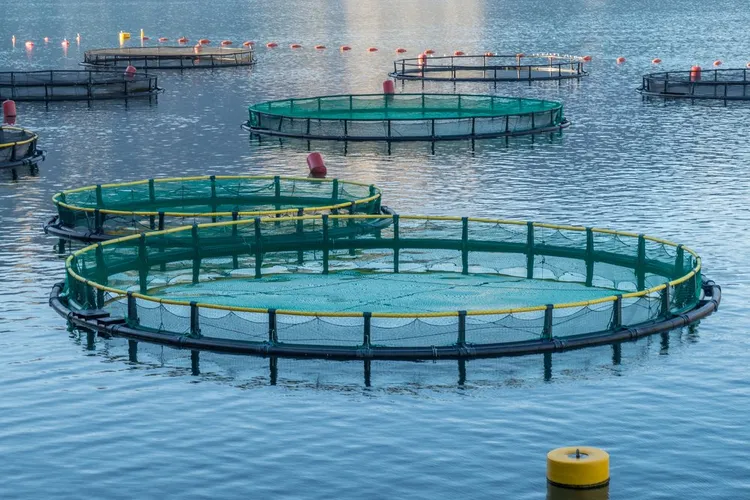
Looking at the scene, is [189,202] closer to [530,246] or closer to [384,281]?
[384,281]

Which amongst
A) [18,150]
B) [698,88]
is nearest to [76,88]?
[18,150]

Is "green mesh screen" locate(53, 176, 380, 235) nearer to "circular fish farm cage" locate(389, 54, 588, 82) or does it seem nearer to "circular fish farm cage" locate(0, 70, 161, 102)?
"circular fish farm cage" locate(0, 70, 161, 102)

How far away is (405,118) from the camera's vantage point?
10056 centimetres

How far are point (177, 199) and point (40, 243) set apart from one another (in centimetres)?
688

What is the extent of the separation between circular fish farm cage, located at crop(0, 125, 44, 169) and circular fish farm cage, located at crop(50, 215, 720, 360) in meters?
31.4

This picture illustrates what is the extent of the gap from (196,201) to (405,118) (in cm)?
2920

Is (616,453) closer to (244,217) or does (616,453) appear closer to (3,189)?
(244,217)

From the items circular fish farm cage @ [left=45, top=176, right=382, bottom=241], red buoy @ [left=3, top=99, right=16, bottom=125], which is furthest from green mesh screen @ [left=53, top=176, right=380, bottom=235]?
red buoy @ [left=3, top=99, right=16, bottom=125]

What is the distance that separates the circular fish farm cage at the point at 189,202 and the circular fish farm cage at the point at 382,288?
3565mm

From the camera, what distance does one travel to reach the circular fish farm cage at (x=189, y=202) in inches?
2699

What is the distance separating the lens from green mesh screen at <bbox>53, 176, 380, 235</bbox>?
68.7 meters

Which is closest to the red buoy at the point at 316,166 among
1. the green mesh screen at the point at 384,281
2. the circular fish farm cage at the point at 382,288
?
the circular fish farm cage at the point at 382,288

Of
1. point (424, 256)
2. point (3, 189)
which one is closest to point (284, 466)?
point (424, 256)

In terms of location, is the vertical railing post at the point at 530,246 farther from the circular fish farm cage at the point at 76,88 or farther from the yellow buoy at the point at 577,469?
the circular fish farm cage at the point at 76,88
